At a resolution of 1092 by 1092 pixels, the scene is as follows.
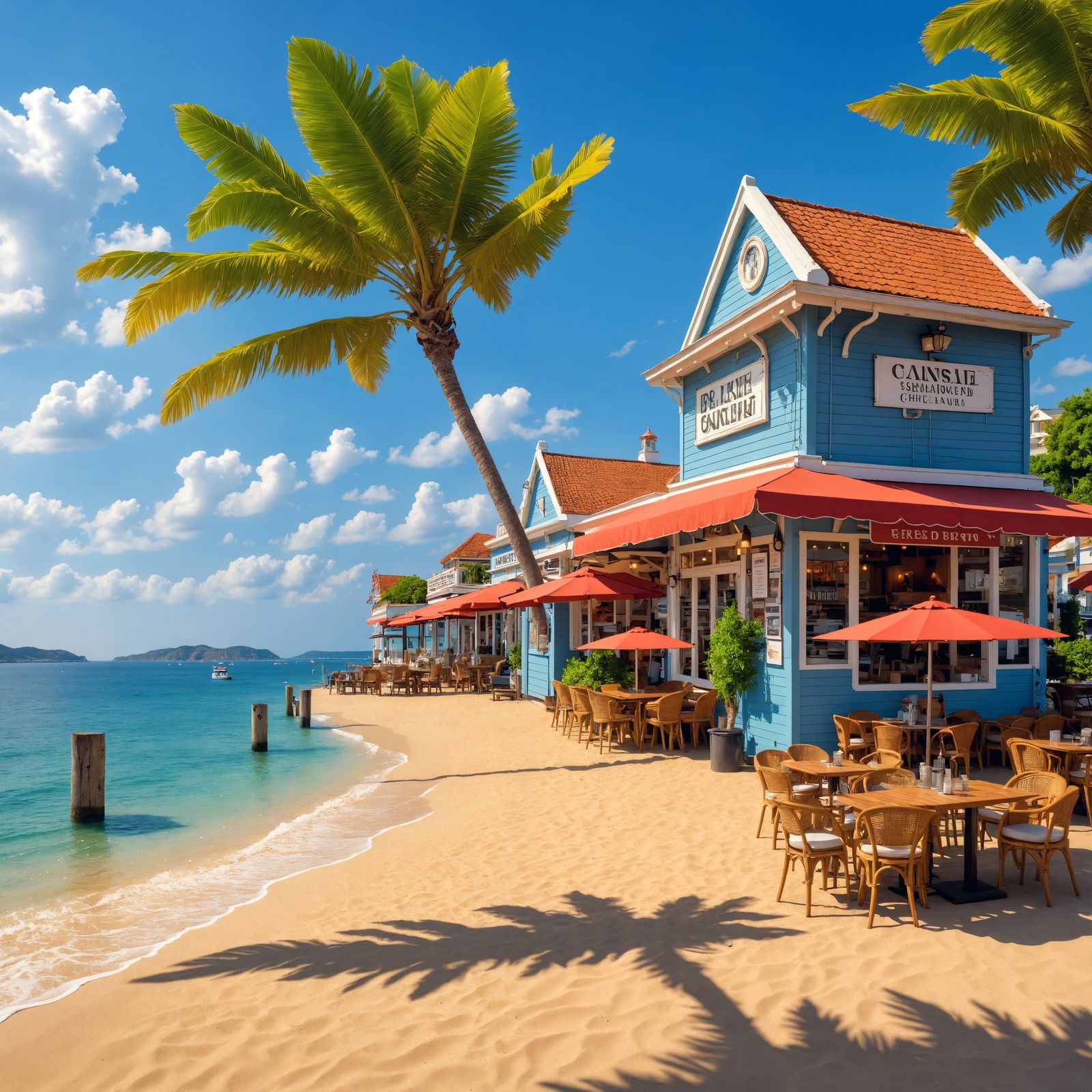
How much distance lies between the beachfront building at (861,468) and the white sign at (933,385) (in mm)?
26

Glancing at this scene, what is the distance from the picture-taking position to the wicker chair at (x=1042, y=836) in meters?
5.93

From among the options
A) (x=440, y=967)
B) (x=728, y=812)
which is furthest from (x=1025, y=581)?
(x=440, y=967)

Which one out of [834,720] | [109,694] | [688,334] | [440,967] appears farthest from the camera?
[109,694]

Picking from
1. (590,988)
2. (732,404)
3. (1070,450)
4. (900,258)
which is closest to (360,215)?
(732,404)

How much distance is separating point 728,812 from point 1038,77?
9.18m

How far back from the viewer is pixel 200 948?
242 inches

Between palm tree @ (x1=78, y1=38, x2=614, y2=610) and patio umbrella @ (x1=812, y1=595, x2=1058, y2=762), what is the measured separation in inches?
330

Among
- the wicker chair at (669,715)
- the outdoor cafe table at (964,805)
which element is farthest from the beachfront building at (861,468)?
the outdoor cafe table at (964,805)

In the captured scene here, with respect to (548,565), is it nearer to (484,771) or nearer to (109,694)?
(484,771)

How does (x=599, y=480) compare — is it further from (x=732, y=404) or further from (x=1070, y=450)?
(x=1070, y=450)

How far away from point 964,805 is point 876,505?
4.60 m

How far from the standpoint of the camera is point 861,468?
10812 mm

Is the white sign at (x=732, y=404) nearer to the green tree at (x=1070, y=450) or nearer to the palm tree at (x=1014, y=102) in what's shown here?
the palm tree at (x=1014, y=102)

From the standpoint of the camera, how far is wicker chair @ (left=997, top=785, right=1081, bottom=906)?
5.93 m
